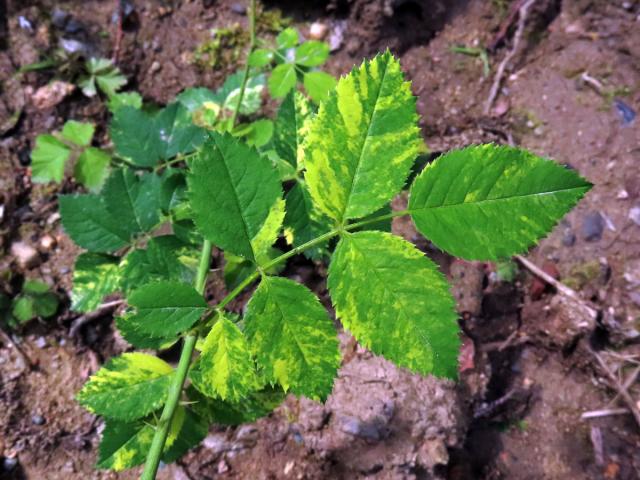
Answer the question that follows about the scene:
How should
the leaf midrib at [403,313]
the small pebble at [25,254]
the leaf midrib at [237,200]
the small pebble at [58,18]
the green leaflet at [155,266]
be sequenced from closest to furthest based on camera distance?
the leaf midrib at [403,313], the leaf midrib at [237,200], the green leaflet at [155,266], the small pebble at [25,254], the small pebble at [58,18]

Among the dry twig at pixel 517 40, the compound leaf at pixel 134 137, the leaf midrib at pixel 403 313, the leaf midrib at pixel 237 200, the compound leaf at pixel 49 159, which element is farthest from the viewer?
the dry twig at pixel 517 40

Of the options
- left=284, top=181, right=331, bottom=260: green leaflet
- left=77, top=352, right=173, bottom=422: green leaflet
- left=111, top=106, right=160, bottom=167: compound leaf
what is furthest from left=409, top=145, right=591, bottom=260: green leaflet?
left=111, top=106, right=160, bottom=167: compound leaf

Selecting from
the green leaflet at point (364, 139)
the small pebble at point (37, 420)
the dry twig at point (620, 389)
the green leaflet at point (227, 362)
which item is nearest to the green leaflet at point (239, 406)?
the green leaflet at point (227, 362)

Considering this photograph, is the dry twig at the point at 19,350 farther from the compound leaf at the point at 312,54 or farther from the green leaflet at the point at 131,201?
the compound leaf at the point at 312,54

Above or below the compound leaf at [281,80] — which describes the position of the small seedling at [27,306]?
below

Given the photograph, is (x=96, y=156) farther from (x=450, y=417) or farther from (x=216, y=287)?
(x=450, y=417)

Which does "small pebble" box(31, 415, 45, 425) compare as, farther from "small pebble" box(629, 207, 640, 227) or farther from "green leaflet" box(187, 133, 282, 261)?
"small pebble" box(629, 207, 640, 227)

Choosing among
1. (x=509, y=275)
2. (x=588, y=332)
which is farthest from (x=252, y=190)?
(x=588, y=332)
